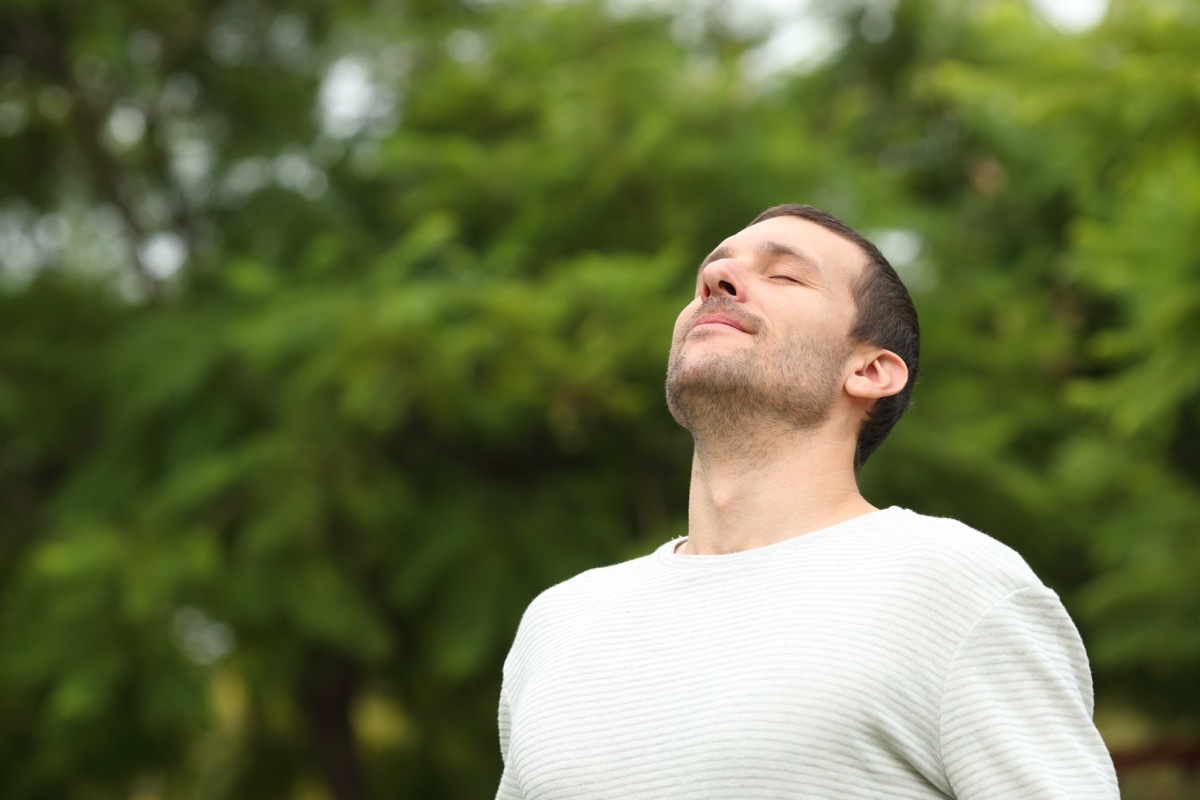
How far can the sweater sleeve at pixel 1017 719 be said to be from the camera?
166cm

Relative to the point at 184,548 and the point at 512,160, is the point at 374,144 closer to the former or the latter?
the point at 512,160

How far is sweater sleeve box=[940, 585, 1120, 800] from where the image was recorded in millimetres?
1658

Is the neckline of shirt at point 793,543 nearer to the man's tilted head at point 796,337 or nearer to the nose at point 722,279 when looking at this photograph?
the man's tilted head at point 796,337

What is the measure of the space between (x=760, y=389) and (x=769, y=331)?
0.10 metres

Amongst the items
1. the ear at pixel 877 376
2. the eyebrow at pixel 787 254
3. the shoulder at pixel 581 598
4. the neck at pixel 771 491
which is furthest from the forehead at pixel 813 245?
the shoulder at pixel 581 598

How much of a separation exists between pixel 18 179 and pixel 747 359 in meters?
8.52

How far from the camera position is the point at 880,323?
2174 mm

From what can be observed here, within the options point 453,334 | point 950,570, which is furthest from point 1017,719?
point 453,334

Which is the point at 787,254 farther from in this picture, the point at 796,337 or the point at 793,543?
the point at 793,543

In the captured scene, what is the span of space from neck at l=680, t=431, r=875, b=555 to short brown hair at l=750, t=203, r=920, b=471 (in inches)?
4.3

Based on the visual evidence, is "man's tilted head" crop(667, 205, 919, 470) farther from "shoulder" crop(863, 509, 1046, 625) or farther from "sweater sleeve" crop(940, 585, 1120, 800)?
"sweater sleeve" crop(940, 585, 1120, 800)

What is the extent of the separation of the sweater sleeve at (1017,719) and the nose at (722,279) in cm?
66

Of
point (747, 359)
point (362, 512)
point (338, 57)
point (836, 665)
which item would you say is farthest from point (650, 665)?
point (338, 57)

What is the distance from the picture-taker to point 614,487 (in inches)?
301
